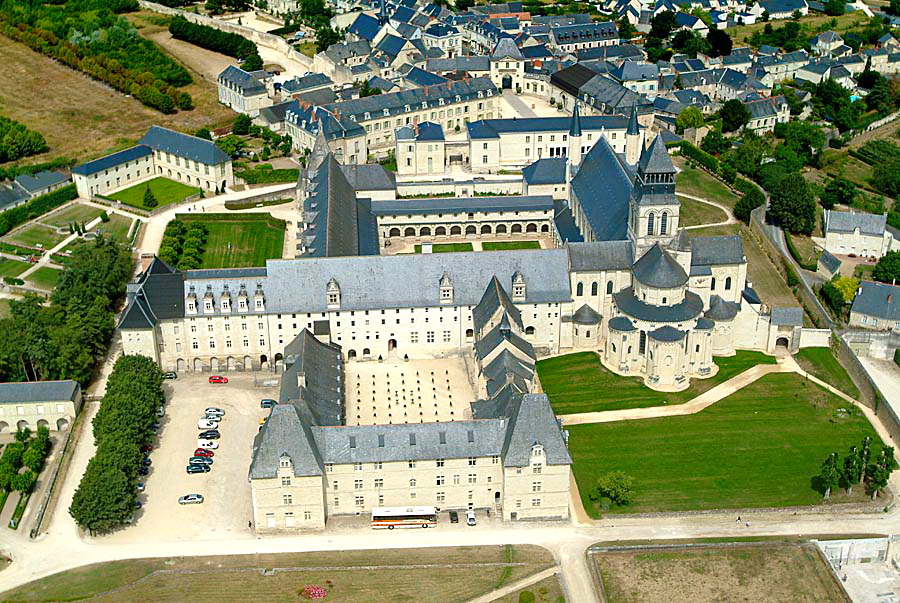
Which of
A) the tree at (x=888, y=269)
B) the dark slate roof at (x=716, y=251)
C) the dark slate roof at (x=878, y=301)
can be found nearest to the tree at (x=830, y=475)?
the dark slate roof at (x=716, y=251)

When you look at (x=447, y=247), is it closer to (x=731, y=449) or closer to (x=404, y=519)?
(x=731, y=449)

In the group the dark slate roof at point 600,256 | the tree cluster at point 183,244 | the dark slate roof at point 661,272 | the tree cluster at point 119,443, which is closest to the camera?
the tree cluster at point 119,443

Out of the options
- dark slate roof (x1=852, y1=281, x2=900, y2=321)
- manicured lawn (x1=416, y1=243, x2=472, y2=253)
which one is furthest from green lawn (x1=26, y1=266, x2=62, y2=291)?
dark slate roof (x1=852, y1=281, x2=900, y2=321)

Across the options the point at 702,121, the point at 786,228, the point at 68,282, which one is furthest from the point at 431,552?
the point at 702,121

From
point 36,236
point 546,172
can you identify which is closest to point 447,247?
point 546,172

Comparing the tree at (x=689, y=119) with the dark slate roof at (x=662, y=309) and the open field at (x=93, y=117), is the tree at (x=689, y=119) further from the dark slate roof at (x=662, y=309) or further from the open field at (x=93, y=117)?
the open field at (x=93, y=117)

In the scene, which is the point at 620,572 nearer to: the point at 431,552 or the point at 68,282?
the point at 431,552

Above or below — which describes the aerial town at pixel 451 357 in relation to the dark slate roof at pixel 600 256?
below
